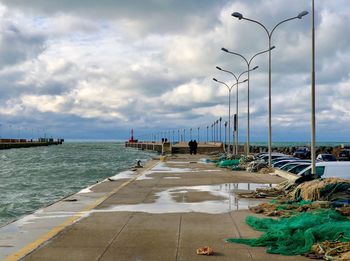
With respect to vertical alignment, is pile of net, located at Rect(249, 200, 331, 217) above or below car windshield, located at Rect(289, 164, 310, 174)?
below

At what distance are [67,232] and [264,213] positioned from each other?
5.06 meters

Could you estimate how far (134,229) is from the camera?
1091 centimetres

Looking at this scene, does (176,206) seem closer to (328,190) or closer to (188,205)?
(188,205)

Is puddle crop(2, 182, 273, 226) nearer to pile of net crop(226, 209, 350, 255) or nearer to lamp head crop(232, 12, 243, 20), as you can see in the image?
pile of net crop(226, 209, 350, 255)

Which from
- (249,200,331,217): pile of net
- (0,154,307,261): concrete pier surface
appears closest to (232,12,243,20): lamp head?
(0,154,307,261): concrete pier surface

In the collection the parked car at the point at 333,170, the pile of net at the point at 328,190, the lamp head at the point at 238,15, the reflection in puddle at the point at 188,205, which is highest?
the lamp head at the point at 238,15

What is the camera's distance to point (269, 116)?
110 ft

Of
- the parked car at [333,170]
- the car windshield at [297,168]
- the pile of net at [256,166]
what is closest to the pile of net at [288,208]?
the parked car at [333,170]

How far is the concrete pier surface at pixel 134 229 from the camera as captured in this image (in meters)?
8.62

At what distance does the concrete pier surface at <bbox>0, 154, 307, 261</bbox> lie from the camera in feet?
28.3

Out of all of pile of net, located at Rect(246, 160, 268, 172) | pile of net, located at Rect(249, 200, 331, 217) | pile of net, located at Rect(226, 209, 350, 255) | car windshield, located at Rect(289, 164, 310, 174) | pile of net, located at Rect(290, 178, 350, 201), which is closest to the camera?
pile of net, located at Rect(226, 209, 350, 255)

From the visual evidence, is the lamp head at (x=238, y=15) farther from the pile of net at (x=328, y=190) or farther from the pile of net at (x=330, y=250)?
the pile of net at (x=330, y=250)

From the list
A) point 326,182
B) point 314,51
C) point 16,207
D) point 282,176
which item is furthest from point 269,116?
point 326,182

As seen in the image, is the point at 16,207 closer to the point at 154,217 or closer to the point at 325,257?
the point at 154,217
